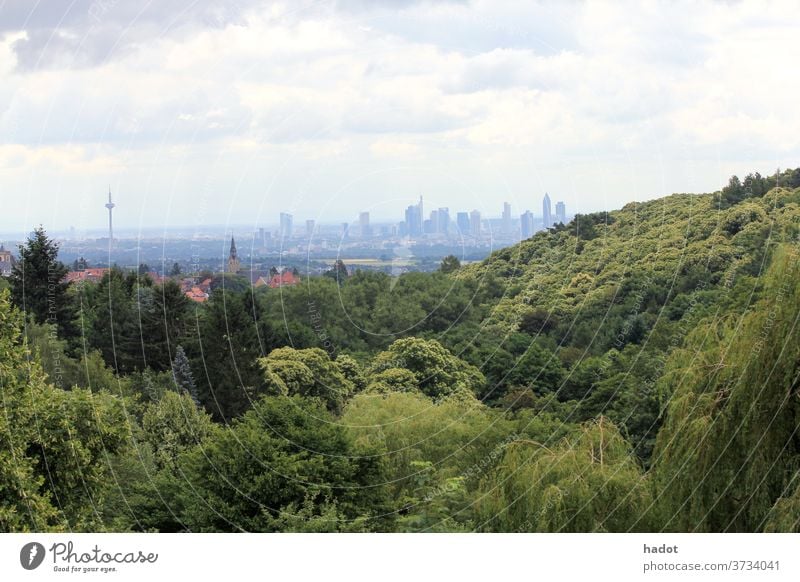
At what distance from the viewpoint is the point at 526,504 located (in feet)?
43.3

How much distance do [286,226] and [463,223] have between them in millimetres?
3935

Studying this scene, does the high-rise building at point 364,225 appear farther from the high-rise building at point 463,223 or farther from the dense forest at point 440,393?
the dense forest at point 440,393

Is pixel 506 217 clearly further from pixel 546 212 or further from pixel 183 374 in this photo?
pixel 183 374

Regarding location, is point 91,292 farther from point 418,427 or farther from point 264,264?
point 418,427

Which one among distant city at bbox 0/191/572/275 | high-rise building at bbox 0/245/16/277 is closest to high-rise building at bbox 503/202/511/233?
distant city at bbox 0/191/572/275

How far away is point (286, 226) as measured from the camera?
69.1 ft

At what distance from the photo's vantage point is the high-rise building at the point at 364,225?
22.1 metres

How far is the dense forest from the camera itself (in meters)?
11.8

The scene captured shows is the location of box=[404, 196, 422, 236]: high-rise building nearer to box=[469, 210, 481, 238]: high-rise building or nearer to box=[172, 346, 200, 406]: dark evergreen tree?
box=[469, 210, 481, 238]: high-rise building

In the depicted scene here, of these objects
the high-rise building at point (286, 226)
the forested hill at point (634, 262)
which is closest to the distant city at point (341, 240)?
the high-rise building at point (286, 226)

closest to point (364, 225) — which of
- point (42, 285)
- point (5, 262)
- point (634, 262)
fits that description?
point (634, 262)

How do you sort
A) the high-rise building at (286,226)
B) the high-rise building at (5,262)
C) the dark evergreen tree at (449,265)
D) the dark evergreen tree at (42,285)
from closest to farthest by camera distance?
the high-rise building at (286,226) → the dark evergreen tree at (449,265) → the dark evergreen tree at (42,285) → the high-rise building at (5,262)

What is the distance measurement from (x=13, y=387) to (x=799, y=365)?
34.7 feet

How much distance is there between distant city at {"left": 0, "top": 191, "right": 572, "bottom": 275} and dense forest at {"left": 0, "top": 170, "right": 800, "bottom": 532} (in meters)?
1.60
